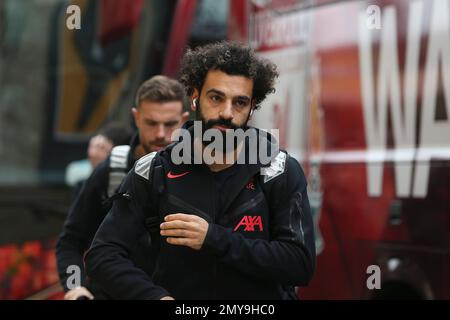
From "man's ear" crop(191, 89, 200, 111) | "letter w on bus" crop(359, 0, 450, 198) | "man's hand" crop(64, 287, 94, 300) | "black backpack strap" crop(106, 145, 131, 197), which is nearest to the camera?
"man's ear" crop(191, 89, 200, 111)

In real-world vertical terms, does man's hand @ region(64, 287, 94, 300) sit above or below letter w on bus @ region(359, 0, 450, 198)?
below

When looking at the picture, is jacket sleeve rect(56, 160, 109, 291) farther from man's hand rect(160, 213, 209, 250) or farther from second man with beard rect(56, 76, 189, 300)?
man's hand rect(160, 213, 209, 250)

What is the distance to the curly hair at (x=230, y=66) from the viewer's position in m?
2.27

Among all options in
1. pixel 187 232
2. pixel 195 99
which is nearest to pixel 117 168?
pixel 195 99

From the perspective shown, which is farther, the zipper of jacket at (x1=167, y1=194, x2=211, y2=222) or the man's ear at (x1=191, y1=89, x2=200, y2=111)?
the man's ear at (x1=191, y1=89, x2=200, y2=111)

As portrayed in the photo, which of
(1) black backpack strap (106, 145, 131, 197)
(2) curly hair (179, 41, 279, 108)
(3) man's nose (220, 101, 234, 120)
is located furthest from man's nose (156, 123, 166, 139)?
(3) man's nose (220, 101, 234, 120)

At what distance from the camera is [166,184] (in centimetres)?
223

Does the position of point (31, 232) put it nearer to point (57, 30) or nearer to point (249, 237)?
point (57, 30)

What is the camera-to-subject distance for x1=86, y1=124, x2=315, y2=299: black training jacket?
6.96ft

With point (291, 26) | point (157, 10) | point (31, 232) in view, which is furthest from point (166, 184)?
point (157, 10)

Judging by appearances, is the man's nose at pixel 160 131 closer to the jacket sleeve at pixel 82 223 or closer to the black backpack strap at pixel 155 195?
the jacket sleeve at pixel 82 223

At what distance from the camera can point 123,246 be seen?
223 centimetres

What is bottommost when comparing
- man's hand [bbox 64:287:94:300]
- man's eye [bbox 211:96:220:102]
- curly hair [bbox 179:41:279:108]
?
man's hand [bbox 64:287:94:300]

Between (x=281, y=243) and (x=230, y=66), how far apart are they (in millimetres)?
555
